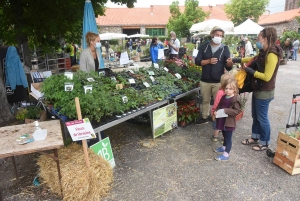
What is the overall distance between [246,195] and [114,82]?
265 centimetres

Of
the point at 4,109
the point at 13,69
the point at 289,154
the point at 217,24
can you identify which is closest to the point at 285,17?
the point at 217,24

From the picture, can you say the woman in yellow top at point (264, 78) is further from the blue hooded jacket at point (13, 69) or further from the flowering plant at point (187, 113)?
the blue hooded jacket at point (13, 69)

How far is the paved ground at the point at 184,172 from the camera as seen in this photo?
275cm

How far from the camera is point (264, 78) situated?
125 inches

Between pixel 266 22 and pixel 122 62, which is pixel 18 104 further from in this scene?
pixel 266 22

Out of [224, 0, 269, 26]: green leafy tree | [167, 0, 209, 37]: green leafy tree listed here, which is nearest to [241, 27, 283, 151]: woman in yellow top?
[167, 0, 209, 37]: green leafy tree

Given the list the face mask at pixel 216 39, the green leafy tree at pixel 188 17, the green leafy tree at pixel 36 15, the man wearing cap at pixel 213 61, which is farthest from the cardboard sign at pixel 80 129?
the green leafy tree at pixel 188 17

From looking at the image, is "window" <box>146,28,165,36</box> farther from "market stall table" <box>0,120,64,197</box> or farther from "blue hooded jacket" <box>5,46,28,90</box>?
"market stall table" <box>0,120,64,197</box>

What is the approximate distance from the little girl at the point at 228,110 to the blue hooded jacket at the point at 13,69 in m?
4.59

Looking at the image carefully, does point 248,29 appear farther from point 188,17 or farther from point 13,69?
point 188,17

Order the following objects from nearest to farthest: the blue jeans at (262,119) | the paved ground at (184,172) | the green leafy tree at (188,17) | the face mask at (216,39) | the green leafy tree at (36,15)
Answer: the paved ground at (184,172)
the blue jeans at (262,119)
the face mask at (216,39)
the green leafy tree at (36,15)
the green leafy tree at (188,17)

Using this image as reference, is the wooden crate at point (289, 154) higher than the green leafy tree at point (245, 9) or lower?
lower

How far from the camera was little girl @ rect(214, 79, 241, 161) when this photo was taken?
326 cm

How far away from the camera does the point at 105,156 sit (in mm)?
3123
